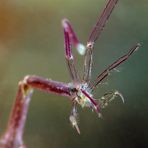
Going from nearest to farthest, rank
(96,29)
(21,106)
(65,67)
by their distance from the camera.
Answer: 1. (21,106)
2. (96,29)
3. (65,67)

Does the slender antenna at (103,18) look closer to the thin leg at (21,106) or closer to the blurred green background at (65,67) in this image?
the thin leg at (21,106)

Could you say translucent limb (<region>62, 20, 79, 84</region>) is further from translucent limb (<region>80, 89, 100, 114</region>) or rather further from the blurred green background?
the blurred green background

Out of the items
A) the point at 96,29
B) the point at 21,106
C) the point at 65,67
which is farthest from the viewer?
the point at 65,67

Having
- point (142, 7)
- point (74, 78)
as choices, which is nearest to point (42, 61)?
point (142, 7)

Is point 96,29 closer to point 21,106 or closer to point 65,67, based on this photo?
point 21,106

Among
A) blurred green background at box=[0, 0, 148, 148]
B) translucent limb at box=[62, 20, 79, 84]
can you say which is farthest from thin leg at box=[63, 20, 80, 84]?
blurred green background at box=[0, 0, 148, 148]

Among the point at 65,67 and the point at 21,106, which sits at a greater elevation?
the point at 65,67

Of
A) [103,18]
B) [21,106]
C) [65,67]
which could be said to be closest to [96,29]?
[103,18]
